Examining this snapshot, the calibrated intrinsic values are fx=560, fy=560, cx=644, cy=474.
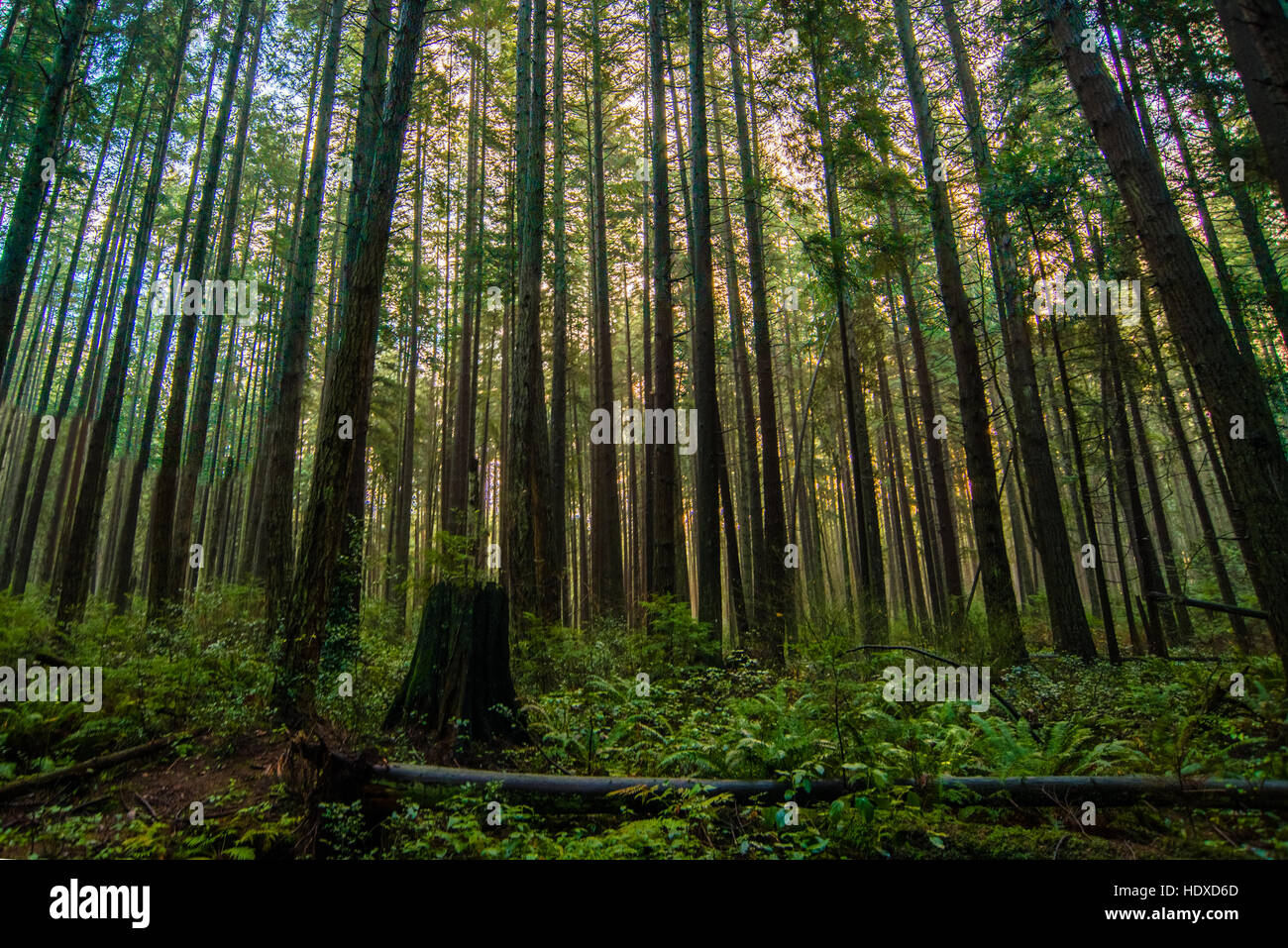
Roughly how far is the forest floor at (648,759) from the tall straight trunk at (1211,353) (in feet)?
4.52

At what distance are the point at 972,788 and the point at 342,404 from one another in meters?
6.16

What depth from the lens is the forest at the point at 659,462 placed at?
3662mm

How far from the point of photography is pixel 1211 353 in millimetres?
4973

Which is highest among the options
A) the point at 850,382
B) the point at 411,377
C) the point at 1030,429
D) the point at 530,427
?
the point at 411,377

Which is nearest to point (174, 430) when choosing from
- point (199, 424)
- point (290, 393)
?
point (199, 424)

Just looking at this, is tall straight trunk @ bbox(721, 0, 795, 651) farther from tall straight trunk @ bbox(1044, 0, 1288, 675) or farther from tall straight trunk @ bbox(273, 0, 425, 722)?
tall straight trunk @ bbox(273, 0, 425, 722)

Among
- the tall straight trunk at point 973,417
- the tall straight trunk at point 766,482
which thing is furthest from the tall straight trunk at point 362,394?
the tall straight trunk at point 973,417

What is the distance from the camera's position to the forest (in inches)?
144

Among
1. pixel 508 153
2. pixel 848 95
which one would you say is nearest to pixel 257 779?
pixel 848 95

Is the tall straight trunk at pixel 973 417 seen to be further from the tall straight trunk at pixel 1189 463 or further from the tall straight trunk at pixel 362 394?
the tall straight trunk at pixel 362 394

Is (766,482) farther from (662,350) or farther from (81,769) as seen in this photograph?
(81,769)

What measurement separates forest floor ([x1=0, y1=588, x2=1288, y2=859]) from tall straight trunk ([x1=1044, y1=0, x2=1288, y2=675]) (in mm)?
1379

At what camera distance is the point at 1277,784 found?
3.05 m
